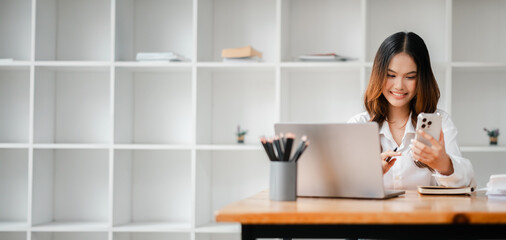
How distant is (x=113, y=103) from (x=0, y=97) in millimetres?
929

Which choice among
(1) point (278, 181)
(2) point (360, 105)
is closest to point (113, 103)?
(2) point (360, 105)

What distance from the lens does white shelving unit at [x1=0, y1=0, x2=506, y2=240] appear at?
12.0 feet

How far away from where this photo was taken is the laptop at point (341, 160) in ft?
5.91

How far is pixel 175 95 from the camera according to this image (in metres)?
3.89

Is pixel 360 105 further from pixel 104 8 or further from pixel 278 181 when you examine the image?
pixel 278 181

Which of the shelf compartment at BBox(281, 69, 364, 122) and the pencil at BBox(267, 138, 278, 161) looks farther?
the shelf compartment at BBox(281, 69, 364, 122)

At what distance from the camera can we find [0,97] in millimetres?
3893

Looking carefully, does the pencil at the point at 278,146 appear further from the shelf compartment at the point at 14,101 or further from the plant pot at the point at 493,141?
the shelf compartment at the point at 14,101

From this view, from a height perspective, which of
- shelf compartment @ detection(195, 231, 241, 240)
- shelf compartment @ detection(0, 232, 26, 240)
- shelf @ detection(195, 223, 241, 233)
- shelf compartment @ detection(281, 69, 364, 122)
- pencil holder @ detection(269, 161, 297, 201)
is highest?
shelf compartment @ detection(281, 69, 364, 122)

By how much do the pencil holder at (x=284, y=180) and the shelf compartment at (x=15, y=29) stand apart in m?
2.70

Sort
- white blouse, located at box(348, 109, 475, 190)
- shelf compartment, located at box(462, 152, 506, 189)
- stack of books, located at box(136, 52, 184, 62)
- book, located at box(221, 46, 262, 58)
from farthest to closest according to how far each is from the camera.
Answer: shelf compartment, located at box(462, 152, 506, 189) → stack of books, located at box(136, 52, 184, 62) → book, located at box(221, 46, 262, 58) → white blouse, located at box(348, 109, 475, 190)

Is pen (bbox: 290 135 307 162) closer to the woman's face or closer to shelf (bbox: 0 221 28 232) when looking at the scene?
the woman's face

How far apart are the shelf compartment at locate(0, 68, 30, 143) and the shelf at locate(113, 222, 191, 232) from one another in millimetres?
944

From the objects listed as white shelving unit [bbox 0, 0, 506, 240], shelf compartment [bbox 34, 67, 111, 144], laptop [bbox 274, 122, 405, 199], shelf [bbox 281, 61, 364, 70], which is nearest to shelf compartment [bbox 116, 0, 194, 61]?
white shelving unit [bbox 0, 0, 506, 240]
